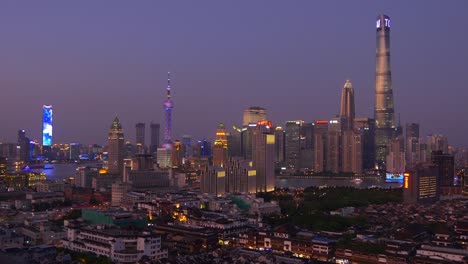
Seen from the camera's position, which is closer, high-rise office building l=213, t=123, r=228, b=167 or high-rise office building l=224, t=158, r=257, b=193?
high-rise office building l=224, t=158, r=257, b=193

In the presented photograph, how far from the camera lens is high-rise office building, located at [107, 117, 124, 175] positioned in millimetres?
28778

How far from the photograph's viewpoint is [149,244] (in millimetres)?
9211

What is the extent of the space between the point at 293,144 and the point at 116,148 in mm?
16804

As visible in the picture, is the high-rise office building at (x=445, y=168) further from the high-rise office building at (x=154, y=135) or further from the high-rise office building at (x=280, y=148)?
the high-rise office building at (x=154, y=135)

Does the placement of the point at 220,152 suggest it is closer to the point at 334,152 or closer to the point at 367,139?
the point at 334,152

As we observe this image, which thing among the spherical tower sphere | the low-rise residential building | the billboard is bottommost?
the low-rise residential building

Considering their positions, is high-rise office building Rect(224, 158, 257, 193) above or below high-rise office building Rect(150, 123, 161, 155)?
below

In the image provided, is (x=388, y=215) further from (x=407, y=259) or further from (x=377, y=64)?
(x=377, y=64)

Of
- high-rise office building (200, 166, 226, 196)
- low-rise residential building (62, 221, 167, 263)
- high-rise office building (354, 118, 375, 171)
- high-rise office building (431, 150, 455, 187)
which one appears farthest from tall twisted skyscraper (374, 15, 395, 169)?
low-rise residential building (62, 221, 167, 263)

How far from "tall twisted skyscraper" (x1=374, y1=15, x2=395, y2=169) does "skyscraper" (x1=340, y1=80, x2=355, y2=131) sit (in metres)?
1.94

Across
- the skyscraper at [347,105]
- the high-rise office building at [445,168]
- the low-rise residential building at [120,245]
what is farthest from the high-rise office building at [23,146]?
the low-rise residential building at [120,245]

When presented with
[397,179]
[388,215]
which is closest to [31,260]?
[388,215]

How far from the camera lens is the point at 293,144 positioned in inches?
1694

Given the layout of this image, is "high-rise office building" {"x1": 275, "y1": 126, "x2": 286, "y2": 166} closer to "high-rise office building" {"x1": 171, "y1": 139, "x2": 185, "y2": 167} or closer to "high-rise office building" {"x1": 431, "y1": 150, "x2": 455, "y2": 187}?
"high-rise office building" {"x1": 171, "y1": 139, "x2": 185, "y2": 167}
